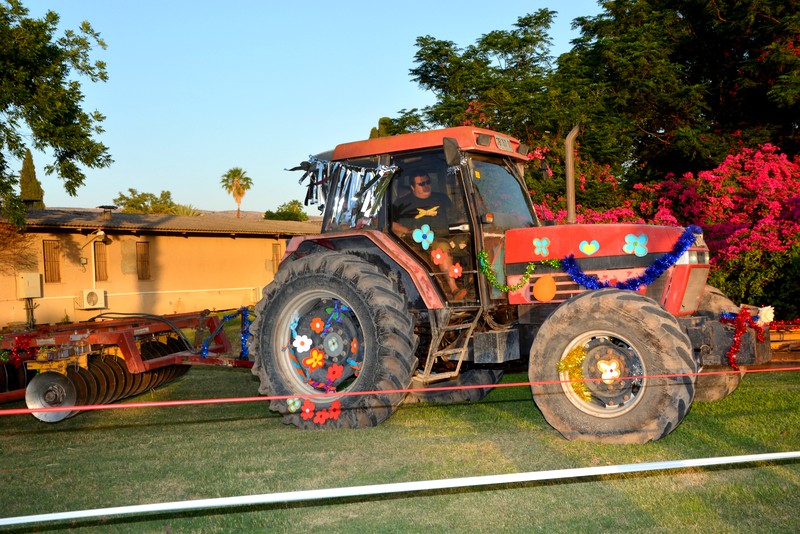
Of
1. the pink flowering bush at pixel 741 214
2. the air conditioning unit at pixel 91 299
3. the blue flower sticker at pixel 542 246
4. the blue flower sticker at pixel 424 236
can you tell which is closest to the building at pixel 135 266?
the air conditioning unit at pixel 91 299

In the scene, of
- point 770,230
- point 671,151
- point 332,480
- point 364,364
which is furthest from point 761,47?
point 332,480

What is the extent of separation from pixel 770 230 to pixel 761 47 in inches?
283

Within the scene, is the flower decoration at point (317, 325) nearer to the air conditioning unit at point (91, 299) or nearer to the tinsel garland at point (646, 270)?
the tinsel garland at point (646, 270)

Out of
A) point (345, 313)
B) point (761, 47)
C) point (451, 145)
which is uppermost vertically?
point (761, 47)

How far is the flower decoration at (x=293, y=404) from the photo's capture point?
6633mm

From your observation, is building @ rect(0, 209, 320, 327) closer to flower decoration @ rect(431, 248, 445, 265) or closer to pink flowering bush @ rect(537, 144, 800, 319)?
pink flowering bush @ rect(537, 144, 800, 319)

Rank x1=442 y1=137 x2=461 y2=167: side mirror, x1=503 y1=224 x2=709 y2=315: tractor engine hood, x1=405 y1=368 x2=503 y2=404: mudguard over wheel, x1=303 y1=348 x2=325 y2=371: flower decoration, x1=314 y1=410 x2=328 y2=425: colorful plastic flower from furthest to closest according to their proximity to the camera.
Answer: x1=405 y1=368 x2=503 y2=404: mudguard over wheel, x1=303 y1=348 x2=325 y2=371: flower decoration, x1=314 y1=410 x2=328 y2=425: colorful plastic flower, x1=503 y1=224 x2=709 y2=315: tractor engine hood, x1=442 y1=137 x2=461 y2=167: side mirror

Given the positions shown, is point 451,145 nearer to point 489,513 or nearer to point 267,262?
point 489,513

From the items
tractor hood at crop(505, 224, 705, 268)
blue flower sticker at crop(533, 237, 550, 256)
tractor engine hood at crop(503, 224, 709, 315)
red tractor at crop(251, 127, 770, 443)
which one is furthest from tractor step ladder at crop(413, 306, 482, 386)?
blue flower sticker at crop(533, 237, 550, 256)

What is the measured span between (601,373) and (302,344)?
262 centimetres

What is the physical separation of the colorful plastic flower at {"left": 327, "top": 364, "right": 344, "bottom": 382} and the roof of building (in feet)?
54.0

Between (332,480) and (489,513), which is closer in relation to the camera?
(489,513)

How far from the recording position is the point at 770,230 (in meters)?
12.3

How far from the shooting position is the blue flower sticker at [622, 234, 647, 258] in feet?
20.3
